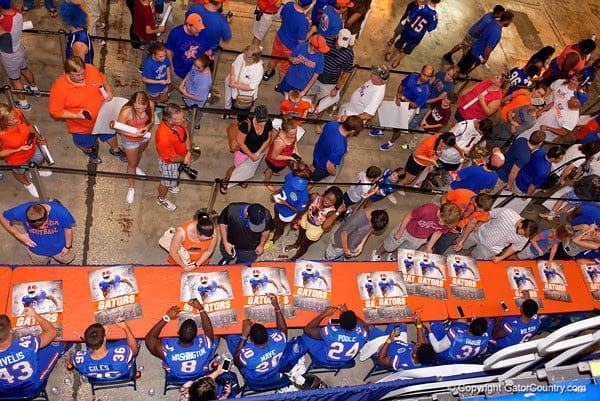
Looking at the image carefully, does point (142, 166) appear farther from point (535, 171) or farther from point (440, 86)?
point (535, 171)

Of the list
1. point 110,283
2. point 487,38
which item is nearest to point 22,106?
point 110,283

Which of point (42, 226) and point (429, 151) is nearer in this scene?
point (42, 226)

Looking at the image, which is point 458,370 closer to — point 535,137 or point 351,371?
point 351,371

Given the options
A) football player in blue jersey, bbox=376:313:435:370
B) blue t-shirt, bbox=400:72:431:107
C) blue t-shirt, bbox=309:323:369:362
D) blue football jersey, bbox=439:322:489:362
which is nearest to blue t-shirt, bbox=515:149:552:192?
blue t-shirt, bbox=400:72:431:107

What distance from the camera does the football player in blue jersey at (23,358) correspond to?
14.0ft

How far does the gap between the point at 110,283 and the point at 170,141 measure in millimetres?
1891

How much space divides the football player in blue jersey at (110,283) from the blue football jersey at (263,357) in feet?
4.74

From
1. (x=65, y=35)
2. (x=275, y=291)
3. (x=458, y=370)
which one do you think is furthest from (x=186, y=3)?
(x=458, y=370)

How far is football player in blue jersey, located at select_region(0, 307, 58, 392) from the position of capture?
4273 millimetres

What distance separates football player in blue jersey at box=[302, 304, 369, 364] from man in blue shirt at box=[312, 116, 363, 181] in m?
2.23

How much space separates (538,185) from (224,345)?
551 centimetres

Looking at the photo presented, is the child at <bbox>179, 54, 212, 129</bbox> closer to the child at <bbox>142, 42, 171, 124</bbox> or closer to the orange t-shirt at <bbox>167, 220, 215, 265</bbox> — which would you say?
the child at <bbox>142, 42, 171, 124</bbox>

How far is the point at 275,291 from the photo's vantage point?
5.52 m

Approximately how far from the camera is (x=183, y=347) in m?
4.78
